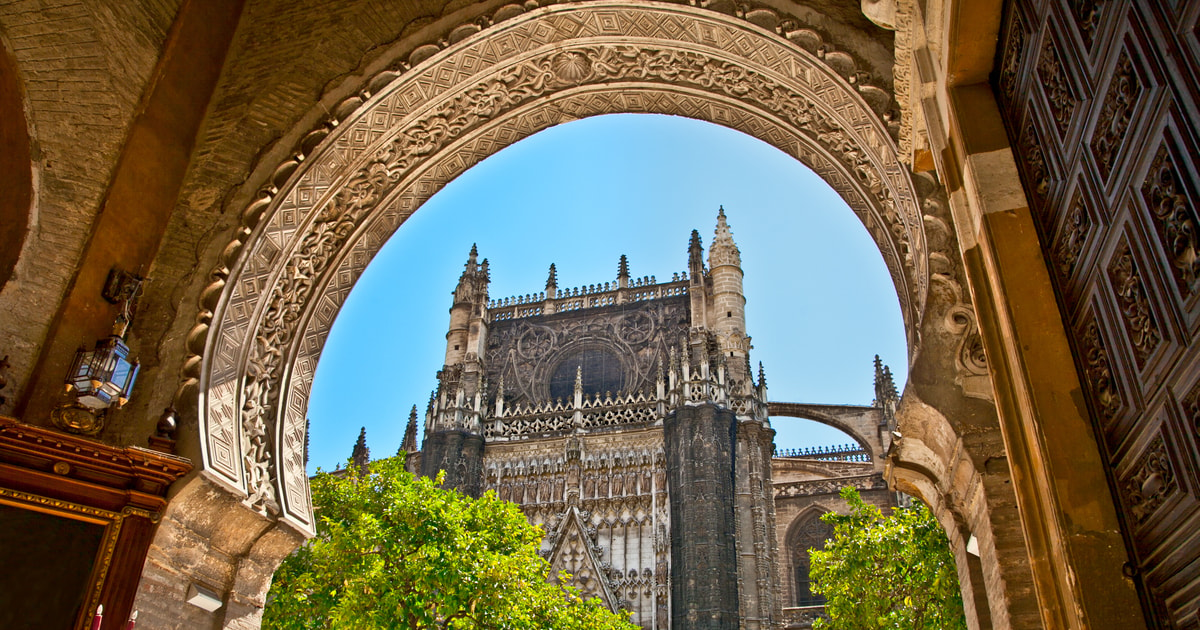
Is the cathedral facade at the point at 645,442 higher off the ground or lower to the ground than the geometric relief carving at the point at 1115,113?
higher

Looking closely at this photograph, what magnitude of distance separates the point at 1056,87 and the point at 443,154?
416 centimetres

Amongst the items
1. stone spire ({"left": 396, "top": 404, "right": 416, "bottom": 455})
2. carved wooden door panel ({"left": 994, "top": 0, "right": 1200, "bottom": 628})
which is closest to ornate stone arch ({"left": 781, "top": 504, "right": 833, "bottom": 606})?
stone spire ({"left": 396, "top": 404, "right": 416, "bottom": 455})

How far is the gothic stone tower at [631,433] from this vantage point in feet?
83.4

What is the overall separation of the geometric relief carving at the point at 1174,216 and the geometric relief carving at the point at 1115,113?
0.20m

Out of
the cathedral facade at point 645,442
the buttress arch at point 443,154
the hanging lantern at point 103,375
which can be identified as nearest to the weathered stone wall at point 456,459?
the cathedral facade at point 645,442

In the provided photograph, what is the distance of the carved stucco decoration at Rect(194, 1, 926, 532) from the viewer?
15.6 feet

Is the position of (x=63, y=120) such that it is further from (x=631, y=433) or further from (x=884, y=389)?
(x=884, y=389)

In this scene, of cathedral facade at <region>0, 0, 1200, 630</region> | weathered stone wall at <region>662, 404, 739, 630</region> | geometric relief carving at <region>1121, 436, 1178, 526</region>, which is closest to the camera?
geometric relief carving at <region>1121, 436, 1178, 526</region>

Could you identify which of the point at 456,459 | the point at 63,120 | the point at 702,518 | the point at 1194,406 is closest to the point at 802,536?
the point at 702,518

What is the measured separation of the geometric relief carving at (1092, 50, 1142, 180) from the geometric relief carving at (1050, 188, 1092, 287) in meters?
0.17

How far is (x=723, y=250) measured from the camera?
3262cm

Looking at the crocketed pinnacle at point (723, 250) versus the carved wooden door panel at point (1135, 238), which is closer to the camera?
the carved wooden door panel at point (1135, 238)

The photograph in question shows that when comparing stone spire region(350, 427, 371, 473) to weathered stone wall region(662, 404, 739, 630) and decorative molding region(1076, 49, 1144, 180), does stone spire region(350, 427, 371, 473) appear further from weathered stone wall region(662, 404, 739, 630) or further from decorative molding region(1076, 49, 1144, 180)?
decorative molding region(1076, 49, 1144, 180)

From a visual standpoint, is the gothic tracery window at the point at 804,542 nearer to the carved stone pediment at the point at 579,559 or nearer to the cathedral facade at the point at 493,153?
the carved stone pediment at the point at 579,559
